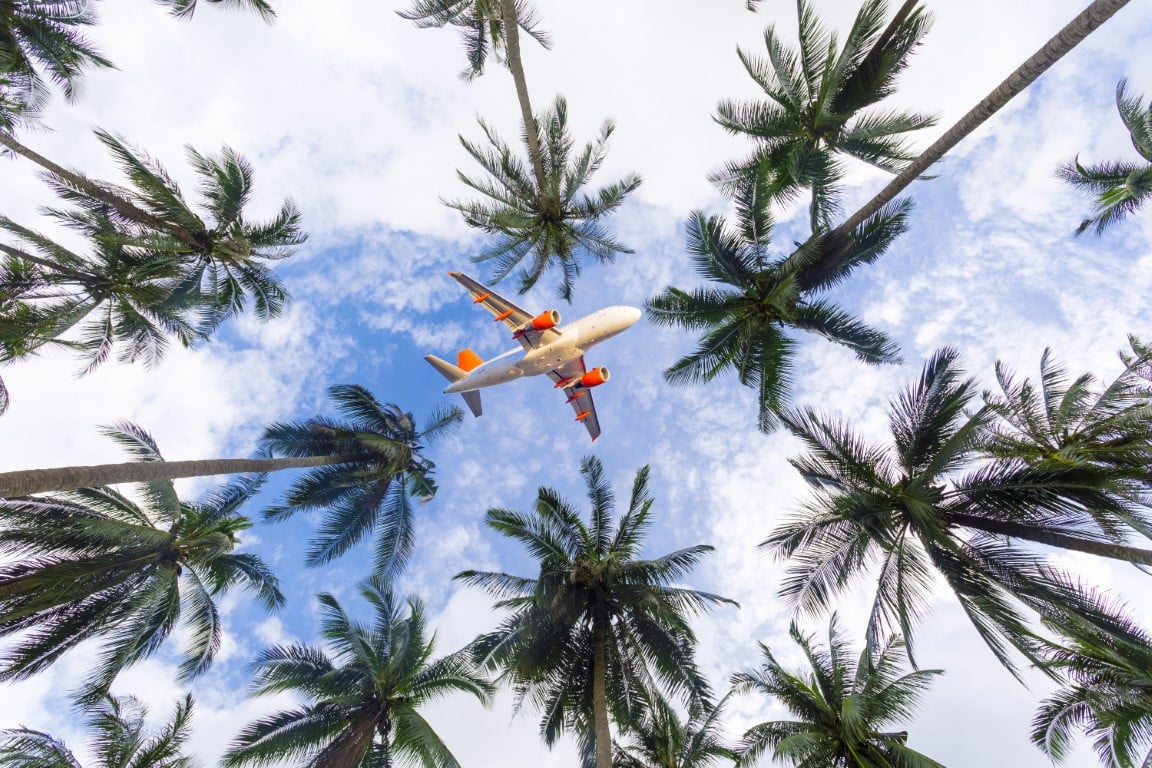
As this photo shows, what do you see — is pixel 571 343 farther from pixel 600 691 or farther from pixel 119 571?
Answer: pixel 119 571

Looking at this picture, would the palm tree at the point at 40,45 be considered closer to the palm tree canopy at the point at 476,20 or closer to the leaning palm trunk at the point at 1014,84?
the palm tree canopy at the point at 476,20

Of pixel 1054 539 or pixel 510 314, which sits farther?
pixel 510 314

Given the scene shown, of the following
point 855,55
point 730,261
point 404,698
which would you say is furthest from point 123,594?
point 855,55

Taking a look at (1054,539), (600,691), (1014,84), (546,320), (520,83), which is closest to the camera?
(1014,84)

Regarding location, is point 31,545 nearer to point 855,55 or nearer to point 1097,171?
point 855,55

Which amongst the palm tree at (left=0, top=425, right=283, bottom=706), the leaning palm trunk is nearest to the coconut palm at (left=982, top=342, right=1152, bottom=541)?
the leaning palm trunk

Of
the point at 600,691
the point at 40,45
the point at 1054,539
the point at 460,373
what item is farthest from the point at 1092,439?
the point at 40,45

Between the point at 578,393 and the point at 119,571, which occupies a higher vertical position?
the point at 578,393
